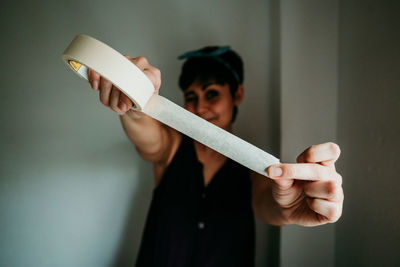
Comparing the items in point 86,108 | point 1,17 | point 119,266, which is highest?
point 1,17

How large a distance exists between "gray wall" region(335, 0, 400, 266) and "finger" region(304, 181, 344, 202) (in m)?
0.22

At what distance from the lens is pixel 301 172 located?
35 centimetres

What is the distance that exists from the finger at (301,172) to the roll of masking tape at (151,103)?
0.01m

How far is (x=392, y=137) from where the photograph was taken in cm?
48

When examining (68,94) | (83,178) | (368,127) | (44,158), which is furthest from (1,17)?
(368,127)

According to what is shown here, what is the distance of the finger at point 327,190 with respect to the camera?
13.9 inches

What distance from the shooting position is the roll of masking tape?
0.32 meters

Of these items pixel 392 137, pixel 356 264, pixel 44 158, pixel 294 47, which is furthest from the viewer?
pixel 44 158

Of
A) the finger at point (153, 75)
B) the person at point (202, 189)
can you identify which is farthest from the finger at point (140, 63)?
the person at point (202, 189)

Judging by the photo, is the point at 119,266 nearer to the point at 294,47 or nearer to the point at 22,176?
the point at 22,176

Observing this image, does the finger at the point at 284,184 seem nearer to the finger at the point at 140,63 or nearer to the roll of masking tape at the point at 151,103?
the roll of masking tape at the point at 151,103

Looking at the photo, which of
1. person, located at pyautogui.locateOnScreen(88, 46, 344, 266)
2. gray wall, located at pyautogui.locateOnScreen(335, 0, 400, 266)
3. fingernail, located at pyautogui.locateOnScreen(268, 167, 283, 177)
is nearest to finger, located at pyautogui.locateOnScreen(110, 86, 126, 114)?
person, located at pyautogui.locateOnScreen(88, 46, 344, 266)

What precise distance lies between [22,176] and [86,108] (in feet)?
1.22

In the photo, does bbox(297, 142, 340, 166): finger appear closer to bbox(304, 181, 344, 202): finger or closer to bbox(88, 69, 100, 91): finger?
bbox(304, 181, 344, 202): finger
